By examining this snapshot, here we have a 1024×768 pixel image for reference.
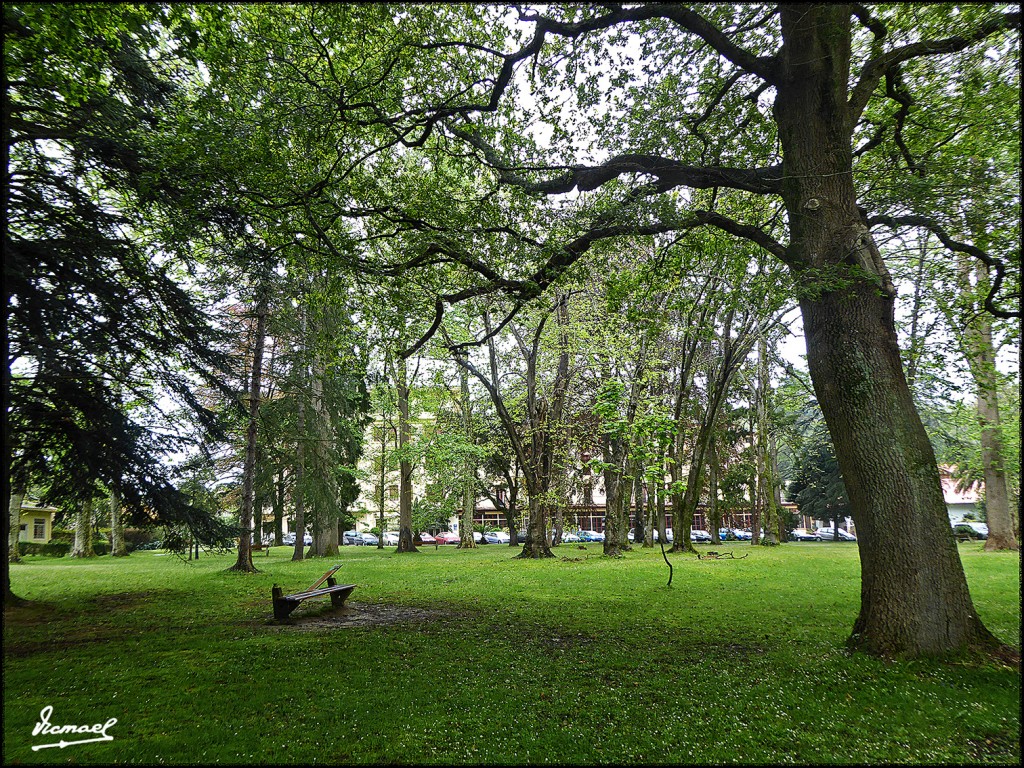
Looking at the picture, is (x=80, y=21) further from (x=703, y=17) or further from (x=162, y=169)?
(x=703, y=17)

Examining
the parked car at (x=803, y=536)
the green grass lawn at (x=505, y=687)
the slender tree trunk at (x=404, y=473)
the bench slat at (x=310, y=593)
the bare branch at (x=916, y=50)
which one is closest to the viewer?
the green grass lawn at (x=505, y=687)

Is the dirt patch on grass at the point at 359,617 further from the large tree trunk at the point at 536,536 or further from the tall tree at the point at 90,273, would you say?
the large tree trunk at the point at 536,536

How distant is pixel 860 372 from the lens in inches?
283

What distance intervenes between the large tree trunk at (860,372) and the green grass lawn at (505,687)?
2.09 feet

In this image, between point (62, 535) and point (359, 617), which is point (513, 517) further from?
point (359, 617)

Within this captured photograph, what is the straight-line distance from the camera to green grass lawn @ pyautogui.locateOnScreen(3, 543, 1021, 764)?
4691 mm

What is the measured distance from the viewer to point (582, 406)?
2856 cm

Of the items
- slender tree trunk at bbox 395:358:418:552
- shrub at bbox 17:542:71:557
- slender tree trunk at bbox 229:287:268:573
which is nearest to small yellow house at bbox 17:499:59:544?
shrub at bbox 17:542:71:557

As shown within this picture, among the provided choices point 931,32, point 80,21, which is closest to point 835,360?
point 931,32

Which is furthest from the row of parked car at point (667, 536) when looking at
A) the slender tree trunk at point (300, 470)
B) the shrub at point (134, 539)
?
the slender tree trunk at point (300, 470)

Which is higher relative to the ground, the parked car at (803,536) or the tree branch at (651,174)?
the tree branch at (651,174)

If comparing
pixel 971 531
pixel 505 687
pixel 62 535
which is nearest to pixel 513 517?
pixel 971 531

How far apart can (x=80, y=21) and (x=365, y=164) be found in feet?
16.3

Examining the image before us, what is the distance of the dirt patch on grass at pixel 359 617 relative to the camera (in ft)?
32.2
